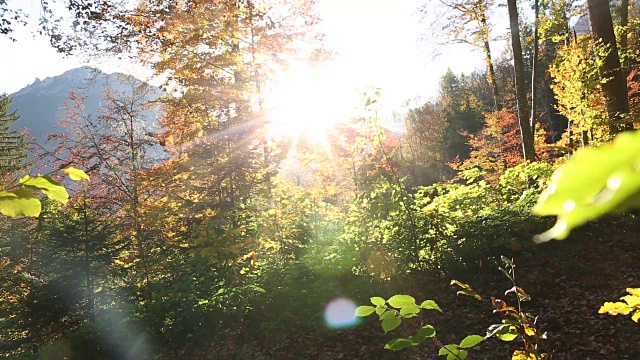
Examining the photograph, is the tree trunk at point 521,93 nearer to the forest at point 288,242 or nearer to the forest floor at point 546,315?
the forest at point 288,242

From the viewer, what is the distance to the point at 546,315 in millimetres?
4375

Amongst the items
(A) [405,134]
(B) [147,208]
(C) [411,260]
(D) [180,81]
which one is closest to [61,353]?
(B) [147,208]

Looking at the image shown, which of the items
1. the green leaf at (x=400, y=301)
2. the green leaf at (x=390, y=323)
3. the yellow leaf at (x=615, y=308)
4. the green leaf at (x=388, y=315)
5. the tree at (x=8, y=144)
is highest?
the tree at (x=8, y=144)

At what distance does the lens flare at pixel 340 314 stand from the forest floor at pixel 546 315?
0.12 m

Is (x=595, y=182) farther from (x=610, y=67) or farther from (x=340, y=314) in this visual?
(x=610, y=67)

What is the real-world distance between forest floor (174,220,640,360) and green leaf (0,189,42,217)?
4236mm

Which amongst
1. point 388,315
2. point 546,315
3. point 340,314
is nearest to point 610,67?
point 546,315

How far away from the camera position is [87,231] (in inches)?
292

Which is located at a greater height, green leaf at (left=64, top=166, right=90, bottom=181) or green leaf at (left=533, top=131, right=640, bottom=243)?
green leaf at (left=64, top=166, right=90, bottom=181)

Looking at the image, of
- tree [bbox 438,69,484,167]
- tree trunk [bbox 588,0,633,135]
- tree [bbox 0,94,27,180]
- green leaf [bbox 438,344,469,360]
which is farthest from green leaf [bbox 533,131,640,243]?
tree [bbox 438,69,484,167]

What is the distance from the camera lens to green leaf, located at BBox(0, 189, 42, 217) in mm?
827

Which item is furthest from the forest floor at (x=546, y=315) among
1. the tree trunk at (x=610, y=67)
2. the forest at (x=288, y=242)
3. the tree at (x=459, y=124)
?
the tree at (x=459, y=124)

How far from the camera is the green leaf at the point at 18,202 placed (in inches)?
32.5

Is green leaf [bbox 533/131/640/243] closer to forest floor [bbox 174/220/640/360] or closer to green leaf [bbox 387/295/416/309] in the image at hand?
green leaf [bbox 387/295/416/309]
